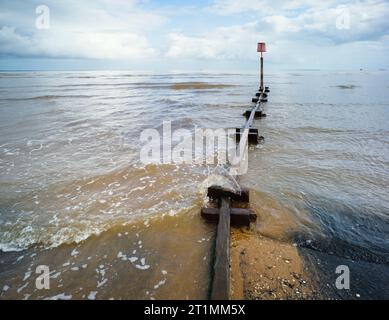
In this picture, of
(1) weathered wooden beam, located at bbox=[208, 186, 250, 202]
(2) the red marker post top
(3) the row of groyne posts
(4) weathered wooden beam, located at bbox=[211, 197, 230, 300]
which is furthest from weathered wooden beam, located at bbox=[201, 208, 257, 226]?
(2) the red marker post top

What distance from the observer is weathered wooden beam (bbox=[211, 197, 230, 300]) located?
90.5 inches

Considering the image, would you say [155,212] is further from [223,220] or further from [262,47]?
[262,47]

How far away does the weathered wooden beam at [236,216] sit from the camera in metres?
3.61

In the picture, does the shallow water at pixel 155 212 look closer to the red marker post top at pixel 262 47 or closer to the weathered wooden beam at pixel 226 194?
the weathered wooden beam at pixel 226 194

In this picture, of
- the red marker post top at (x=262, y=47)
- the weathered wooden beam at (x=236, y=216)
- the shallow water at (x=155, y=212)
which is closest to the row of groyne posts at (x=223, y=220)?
the weathered wooden beam at (x=236, y=216)

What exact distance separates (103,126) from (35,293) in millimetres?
8092

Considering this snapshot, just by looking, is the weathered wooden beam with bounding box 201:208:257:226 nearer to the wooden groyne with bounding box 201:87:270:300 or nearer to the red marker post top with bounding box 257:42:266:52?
the wooden groyne with bounding box 201:87:270:300

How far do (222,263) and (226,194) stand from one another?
1461mm

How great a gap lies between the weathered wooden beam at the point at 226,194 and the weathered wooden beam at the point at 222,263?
14.1 inches

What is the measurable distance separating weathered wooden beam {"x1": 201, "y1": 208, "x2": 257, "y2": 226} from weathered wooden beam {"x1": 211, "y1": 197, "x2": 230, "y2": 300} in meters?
0.12

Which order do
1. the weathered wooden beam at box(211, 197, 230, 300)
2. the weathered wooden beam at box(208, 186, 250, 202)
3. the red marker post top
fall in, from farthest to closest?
the red marker post top
the weathered wooden beam at box(208, 186, 250, 202)
the weathered wooden beam at box(211, 197, 230, 300)

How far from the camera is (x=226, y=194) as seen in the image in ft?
13.0

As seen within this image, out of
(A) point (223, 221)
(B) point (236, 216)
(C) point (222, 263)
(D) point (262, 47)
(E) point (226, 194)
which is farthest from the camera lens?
(D) point (262, 47)

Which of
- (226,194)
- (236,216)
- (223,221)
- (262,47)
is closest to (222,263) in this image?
(223,221)
